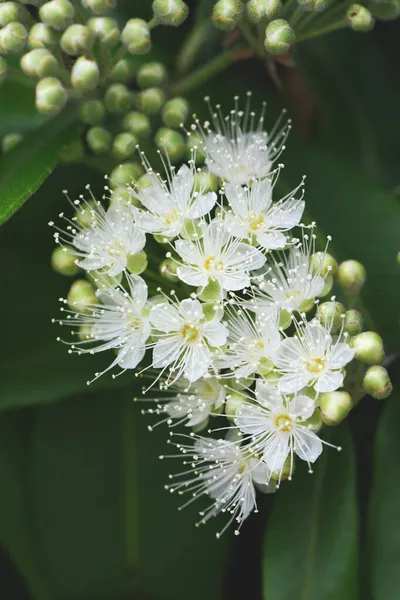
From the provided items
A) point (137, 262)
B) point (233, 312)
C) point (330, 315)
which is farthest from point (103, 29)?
point (330, 315)

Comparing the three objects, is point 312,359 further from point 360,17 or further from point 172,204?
point 360,17

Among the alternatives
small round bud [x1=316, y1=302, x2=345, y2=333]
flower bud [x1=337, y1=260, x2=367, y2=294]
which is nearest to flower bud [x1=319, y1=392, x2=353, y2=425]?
small round bud [x1=316, y1=302, x2=345, y2=333]

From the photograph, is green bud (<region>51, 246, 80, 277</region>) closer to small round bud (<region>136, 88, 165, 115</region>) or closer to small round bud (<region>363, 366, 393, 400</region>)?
small round bud (<region>136, 88, 165, 115</region>)

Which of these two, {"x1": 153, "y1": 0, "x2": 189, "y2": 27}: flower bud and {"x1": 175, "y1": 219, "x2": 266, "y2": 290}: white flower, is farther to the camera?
{"x1": 153, "y1": 0, "x2": 189, "y2": 27}: flower bud

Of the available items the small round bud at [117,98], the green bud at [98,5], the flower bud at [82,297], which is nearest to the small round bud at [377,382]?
the flower bud at [82,297]

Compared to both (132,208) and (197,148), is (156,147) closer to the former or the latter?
(197,148)

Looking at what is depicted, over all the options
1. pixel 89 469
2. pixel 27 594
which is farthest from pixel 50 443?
pixel 27 594
